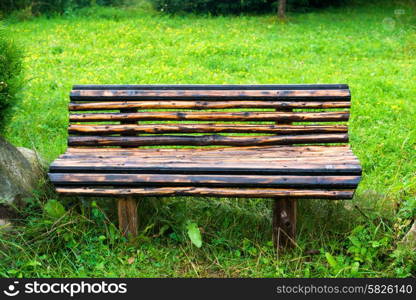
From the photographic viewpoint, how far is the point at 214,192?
311 centimetres

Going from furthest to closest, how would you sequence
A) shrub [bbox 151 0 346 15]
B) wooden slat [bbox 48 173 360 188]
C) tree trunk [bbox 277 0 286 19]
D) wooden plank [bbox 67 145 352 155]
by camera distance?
shrub [bbox 151 0 346 15] < tree trunk [bbox 277 0 286 19] < wooden plank [bbox 67 145 352 155] < wooden slat [bbox 48 173 360 188]

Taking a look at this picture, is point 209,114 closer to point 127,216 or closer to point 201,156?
point 201,156

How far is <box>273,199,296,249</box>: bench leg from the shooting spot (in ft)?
10.7

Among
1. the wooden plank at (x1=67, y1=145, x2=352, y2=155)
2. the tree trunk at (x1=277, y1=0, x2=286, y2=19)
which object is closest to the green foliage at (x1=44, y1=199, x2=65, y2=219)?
the wooden plank at (x1=67, y1=145, x2=352, y2=155)

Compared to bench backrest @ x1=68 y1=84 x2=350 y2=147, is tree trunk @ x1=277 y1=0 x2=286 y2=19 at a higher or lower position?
lower

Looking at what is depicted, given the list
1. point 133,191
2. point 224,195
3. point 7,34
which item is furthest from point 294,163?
point 7,34

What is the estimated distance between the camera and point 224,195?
122 inches

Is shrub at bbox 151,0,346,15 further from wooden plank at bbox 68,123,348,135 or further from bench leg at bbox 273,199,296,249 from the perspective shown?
bench leg at bbox 273,199,296,249

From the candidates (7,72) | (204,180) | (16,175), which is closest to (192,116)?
(204,180)

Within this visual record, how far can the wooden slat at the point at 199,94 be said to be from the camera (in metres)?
3.62

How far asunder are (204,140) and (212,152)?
0.12 meters

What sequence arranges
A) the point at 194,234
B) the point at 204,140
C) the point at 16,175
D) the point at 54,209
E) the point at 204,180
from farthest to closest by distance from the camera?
the point at 204,140, the point at 16,175, the point at 54,209, the point at 194,234, the point at 204,180

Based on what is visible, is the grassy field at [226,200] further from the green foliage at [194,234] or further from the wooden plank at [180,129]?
the wooden plank at [180,129]

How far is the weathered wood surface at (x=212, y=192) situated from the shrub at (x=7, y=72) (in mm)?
902
